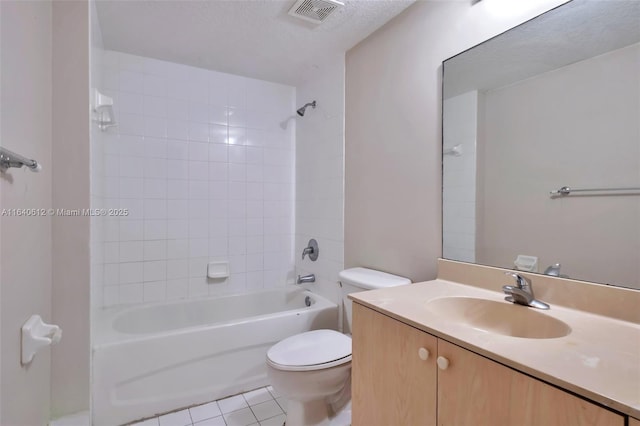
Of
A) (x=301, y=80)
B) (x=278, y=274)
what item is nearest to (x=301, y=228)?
(x=278, y=274)

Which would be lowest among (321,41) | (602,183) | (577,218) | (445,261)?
(445,261)

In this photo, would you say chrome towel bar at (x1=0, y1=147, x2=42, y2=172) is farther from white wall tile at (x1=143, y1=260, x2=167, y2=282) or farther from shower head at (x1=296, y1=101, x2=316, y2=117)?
shower head at (x1=296, y1=101, x2=316, y2=117)

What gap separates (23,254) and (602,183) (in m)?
1.90

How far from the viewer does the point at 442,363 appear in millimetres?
785

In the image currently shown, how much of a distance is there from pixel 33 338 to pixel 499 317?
5.12ft

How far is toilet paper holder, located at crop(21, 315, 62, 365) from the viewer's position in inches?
37.4

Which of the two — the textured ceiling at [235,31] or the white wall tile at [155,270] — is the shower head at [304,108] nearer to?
the textured ceiling at [235,31]

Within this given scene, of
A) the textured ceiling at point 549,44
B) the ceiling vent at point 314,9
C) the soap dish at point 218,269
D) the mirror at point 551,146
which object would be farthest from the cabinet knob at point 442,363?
the soap dish at point 218,269

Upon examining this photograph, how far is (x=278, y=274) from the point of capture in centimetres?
279

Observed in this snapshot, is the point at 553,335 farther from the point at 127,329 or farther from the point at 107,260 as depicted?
the point at 107,260

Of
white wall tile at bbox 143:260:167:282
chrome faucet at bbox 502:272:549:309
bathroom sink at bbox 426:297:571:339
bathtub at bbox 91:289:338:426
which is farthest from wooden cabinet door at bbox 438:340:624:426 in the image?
white wall tile at bbox 143:260:167:282

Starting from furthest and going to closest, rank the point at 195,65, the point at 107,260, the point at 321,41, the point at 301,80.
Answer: the point at 301,80, the point at 195,65, the point at 107,260, the point at 321,41

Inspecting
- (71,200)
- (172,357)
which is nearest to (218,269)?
(172,357)

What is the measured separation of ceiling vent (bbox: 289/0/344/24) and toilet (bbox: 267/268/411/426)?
147 cm
